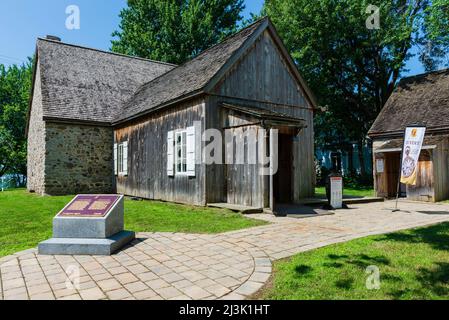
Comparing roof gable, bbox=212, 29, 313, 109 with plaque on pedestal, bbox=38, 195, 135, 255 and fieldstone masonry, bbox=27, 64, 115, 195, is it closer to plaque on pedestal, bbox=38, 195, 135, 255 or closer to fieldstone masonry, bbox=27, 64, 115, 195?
plaque on pedestal, bbox=38, 195, 135, 255

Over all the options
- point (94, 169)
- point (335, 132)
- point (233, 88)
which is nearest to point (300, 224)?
point (233, 88)

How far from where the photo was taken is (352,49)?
961 inches

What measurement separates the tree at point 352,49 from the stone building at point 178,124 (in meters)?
12.7

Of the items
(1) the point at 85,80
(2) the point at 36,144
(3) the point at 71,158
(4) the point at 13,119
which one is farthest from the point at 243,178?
(4) the point at 13,119

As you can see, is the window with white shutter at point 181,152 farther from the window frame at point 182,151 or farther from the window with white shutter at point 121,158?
the window with white shutter at point 121,158

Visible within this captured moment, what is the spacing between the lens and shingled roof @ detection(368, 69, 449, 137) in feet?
51.9

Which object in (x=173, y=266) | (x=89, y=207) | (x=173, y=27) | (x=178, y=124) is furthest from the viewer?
(x=173, y=27)

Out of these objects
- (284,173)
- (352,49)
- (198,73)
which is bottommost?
(284,173)

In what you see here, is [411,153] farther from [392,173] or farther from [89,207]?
[89,207]

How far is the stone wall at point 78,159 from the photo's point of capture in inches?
626

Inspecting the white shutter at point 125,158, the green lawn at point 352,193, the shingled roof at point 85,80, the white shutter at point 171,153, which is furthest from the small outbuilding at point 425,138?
the shingled roof at point 85,80

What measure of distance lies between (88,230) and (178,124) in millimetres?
7019

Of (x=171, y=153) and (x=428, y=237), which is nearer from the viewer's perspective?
(x=428, y=237)
